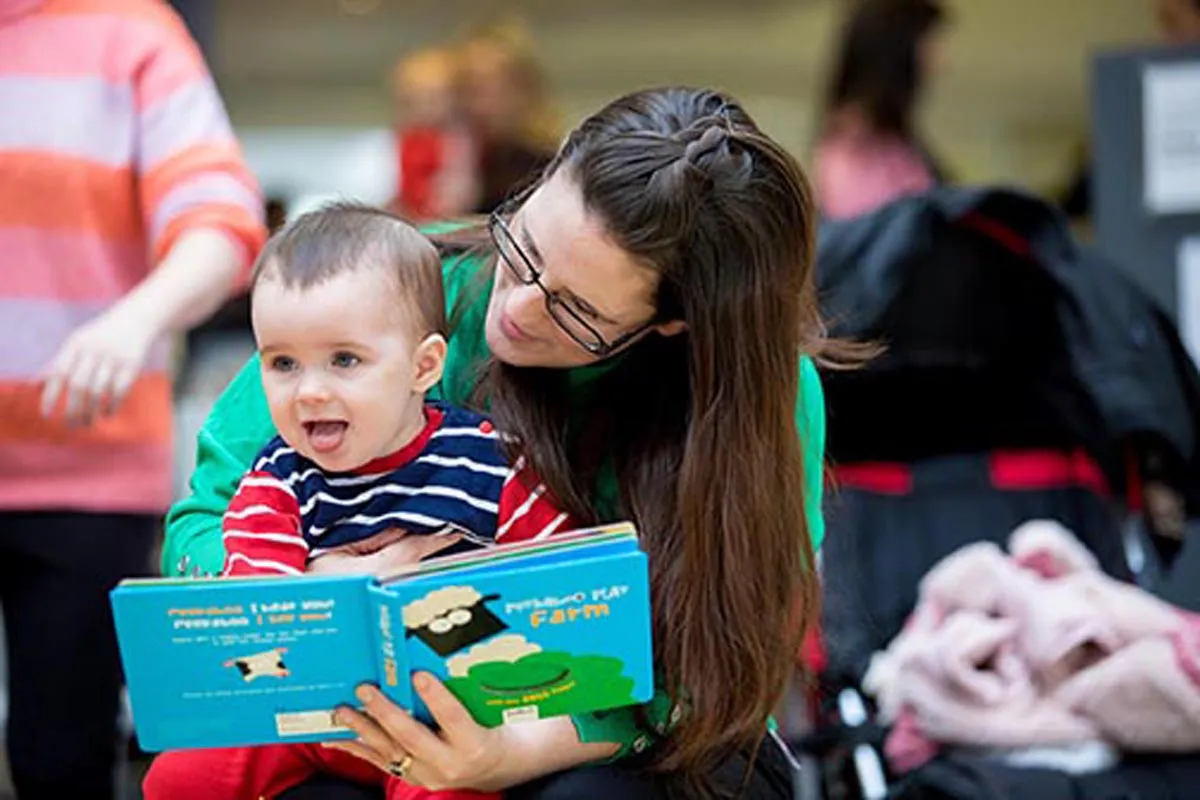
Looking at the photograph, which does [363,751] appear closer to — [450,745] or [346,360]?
[450,745]

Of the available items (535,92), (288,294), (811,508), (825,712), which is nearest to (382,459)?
(288,294)

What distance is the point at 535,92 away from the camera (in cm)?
500

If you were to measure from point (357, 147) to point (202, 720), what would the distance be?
33.8 ft

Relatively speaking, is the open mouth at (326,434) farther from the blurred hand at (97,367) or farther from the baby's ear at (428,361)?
the blurred hand at (97,367)

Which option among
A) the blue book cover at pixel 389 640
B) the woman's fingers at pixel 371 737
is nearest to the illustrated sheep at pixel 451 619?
the blue book cover at pixel 389 640

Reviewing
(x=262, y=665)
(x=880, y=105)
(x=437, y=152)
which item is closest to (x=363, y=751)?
(x=262, y=665)

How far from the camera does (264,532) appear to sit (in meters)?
1.76

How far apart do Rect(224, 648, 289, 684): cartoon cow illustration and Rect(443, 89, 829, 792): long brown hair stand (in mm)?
351

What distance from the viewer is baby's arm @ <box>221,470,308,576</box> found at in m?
1.74

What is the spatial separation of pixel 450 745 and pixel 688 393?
45 cm

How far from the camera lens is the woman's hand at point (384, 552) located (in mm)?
1773

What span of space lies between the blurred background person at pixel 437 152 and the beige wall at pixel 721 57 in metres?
4.22

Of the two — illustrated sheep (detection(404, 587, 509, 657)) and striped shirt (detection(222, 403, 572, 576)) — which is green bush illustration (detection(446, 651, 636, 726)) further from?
striped shirt (detection(222, 403, 572, 576))

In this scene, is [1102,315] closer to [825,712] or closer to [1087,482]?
[1087,482]
